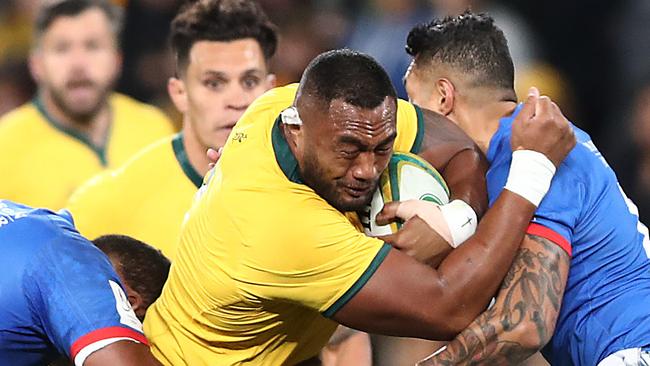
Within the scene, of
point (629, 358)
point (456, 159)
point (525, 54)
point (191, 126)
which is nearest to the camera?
point (629, 358)

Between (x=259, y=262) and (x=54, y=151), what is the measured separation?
362 centimetres

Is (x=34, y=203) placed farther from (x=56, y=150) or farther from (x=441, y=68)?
(x=441, y=68)

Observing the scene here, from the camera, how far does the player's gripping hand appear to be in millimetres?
4227

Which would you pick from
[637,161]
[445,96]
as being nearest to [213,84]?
[445,96]

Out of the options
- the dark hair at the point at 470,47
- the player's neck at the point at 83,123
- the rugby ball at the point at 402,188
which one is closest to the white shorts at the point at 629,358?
the rugby ball at the point at 402,188

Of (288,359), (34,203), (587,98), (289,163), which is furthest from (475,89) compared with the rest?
(587,98)

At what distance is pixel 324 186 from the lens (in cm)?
421

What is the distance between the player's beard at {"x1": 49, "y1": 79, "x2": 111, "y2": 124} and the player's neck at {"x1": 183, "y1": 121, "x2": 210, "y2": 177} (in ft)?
5.62

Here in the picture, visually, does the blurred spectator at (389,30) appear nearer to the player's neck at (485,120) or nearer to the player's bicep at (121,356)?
the player's neck at (485,120)

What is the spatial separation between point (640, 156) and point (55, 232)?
4.65 meters

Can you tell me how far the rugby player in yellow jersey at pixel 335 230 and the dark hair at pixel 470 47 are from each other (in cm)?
35

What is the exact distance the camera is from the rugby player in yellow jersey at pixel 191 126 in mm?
5973

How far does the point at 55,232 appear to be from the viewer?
4.43 metres

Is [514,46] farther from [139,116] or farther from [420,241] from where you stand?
[420,241]
